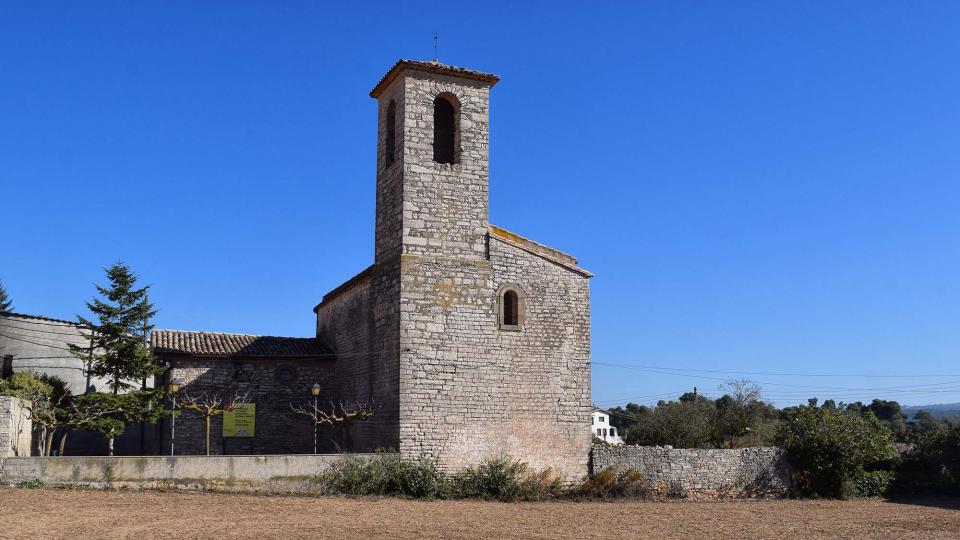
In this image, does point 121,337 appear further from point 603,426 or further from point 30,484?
point 603,426

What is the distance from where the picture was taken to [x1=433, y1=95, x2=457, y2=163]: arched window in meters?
21.4

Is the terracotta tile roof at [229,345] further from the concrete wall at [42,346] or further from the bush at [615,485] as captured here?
the bush at [615,485]

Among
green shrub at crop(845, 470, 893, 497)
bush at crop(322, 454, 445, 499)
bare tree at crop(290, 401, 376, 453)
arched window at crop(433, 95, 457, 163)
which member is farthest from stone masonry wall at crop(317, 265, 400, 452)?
green shrub at crop(845, 470, 893, 497)

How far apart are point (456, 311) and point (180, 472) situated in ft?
23.1

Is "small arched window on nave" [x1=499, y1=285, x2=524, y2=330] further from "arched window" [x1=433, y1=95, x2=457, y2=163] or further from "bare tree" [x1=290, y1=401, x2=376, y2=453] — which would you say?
"bare tree" [x1=290, y1=401, x2=376, y2=453]

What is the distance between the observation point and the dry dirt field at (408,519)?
13141 mm

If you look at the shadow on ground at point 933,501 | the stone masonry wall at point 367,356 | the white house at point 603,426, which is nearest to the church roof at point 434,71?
the stone masonry wall at point 367,356

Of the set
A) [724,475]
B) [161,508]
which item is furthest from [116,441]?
[724,475]

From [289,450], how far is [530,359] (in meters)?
7.95

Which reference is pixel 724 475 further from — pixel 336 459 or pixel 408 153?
pixel 408 153

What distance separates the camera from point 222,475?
688 inches

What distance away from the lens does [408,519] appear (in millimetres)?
15062

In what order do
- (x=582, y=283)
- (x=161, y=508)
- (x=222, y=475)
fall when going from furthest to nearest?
(x=582, y=283)
(x=222, y=475)
(x=161, y=508)

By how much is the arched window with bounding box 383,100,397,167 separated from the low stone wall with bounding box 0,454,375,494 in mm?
7744
